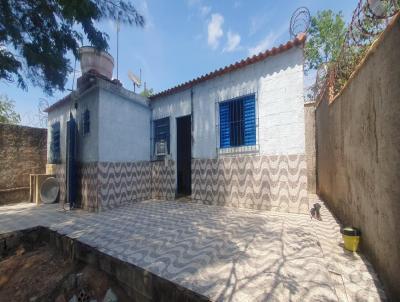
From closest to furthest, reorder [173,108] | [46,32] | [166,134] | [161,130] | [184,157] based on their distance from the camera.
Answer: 1. [46,32]
2. [173,108]
3. [166,134]
4. [161,130]
5. [184,157]

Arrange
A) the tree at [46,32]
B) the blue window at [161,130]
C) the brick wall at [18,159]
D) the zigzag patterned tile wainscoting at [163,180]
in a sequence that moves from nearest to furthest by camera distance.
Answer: the tree at [46,32] < the zigzag patterned tile wainscoting at [163,180] < the blue window at [161,130] < the brick wall at [18,159]

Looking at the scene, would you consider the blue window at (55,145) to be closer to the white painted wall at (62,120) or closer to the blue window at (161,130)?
the white painted wall at (62,120)

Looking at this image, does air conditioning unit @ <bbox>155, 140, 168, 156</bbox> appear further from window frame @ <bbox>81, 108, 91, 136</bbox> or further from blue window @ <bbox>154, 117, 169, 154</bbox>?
window frame @ <bbox>81, 108, 91, 136</bbox>

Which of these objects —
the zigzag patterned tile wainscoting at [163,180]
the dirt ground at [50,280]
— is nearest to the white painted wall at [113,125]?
the zigzag patterned tile wainscoting at [163,180]

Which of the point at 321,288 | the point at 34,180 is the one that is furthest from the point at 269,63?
the point at 34,180

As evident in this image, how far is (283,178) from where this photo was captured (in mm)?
5250

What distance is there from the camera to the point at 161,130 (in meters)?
8.22

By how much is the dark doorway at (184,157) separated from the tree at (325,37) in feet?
42.5

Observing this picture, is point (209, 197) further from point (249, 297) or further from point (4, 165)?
point (4, 165)

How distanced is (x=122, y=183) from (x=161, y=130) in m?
2.59

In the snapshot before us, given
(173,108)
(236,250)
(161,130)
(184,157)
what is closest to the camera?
(236,250)

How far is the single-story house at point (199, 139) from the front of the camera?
5320 mm

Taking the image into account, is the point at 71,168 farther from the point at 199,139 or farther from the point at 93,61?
the point at 199,139

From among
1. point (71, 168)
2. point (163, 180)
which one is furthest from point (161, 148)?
point (71, 168)
